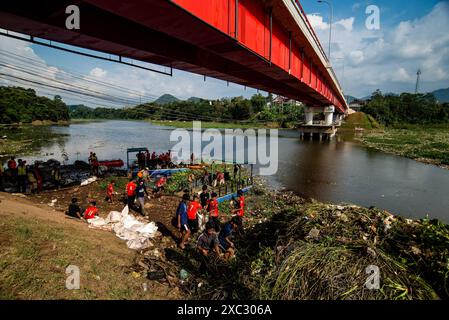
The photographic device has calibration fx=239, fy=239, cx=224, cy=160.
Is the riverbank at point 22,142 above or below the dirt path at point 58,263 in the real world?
above

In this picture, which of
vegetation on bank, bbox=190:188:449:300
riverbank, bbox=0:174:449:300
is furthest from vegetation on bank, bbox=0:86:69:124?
vegetation on bank, bbox=190:188:449:300

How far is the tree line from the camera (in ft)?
267

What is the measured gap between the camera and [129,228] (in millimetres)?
8047

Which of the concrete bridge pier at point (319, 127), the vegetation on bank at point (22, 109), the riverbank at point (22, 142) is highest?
the vegetation on bank at point (22, 109)

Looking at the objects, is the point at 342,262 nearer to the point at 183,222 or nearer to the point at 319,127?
the point at 183,222

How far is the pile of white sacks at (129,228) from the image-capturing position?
23.9 ft

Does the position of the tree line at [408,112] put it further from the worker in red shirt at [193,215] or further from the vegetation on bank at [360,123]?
the worker in red shirt at [193,215]

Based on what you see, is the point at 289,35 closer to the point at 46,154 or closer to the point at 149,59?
the point at 149,59

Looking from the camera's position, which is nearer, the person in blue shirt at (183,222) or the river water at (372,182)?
the person in blue shirt at (183,222)

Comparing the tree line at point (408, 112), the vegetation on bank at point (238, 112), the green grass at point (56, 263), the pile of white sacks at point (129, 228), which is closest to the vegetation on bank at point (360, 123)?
the tree line at point (408, 112)

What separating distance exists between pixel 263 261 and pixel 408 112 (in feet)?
358

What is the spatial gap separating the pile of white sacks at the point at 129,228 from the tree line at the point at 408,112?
96115mm
